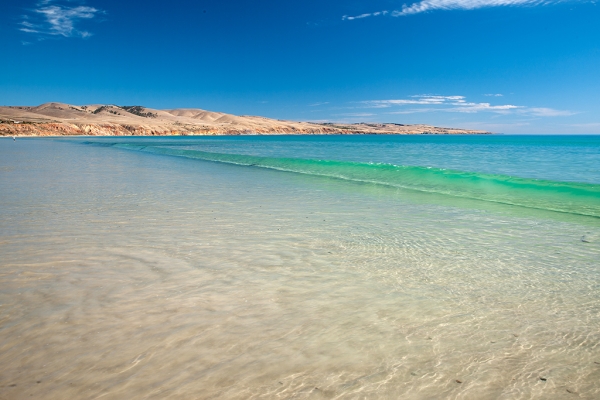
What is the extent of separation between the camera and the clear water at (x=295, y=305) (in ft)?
8.95

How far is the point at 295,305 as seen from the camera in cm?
387

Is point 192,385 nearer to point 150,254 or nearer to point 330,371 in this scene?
point 330,371

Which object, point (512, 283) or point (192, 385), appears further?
point (512, 283)

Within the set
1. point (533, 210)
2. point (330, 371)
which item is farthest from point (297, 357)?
point (533, 210)

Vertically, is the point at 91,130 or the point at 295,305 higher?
the point at 91,130

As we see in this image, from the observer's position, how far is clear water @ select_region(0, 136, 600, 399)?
2.73 m

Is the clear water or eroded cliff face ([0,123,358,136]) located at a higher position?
eroded cliff face ([0,123,358,136])

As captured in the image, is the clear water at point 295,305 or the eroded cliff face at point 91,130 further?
the eroded cliff face at point 91,130

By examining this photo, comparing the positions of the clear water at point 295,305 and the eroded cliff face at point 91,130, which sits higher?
the eroded cliff face at point 91,130

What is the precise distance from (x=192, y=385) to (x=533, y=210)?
371 inches

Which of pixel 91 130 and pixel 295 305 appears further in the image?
pixel 91 130

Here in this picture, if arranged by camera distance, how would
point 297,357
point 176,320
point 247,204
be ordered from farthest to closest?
point 247,204, point 176,320, point 297,357

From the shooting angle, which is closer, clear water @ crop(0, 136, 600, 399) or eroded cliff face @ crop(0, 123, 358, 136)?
clear water @ crop(0, 136, 600, 399)

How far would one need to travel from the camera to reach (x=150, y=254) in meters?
5.39
